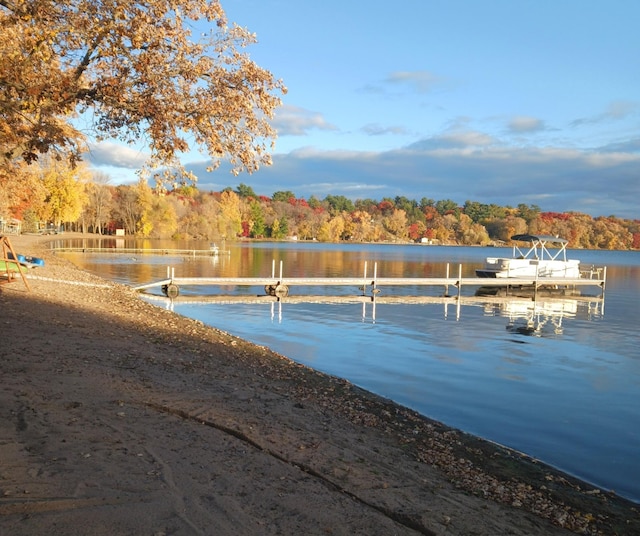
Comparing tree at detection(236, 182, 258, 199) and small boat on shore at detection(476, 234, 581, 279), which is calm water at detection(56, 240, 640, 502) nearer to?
small boat on shore at detection(476, 234, 581, 279)

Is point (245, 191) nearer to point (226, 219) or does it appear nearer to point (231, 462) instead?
point (226, 219)

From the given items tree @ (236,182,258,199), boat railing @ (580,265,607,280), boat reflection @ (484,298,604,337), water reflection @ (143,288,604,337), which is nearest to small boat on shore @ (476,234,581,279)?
boat railing @ (580,265,607,280)

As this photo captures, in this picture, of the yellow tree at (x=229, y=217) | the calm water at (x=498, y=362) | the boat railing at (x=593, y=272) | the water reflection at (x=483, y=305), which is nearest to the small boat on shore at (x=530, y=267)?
the boat railing at (x=593, y=272)

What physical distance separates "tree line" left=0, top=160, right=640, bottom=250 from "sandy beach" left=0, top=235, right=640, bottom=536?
22943 millimetres

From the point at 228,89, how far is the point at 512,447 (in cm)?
744

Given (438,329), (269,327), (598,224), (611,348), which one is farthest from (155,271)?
(598,224)

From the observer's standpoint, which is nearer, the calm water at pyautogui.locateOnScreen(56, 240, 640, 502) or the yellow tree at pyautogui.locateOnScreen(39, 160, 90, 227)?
the calm water at pyautogui.locateOnScreen(56, 240, 640, 502)

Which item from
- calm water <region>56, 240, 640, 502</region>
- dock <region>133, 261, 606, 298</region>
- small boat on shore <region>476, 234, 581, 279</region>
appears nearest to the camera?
calm water <region>56, 240, 640, 502</region>

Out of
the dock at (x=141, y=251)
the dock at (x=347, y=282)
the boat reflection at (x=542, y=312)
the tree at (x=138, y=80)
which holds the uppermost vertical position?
the tree at (x=138, y=80)

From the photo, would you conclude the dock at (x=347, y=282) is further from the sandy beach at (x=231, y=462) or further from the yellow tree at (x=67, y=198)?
the yellow tree at (x=67, y=198)

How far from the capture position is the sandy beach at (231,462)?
4141 millimetres

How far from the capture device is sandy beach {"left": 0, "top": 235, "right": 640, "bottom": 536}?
4141mm

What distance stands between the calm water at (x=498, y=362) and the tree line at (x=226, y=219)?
16897 mm

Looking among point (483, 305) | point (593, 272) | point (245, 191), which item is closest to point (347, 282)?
point (483, 305)
